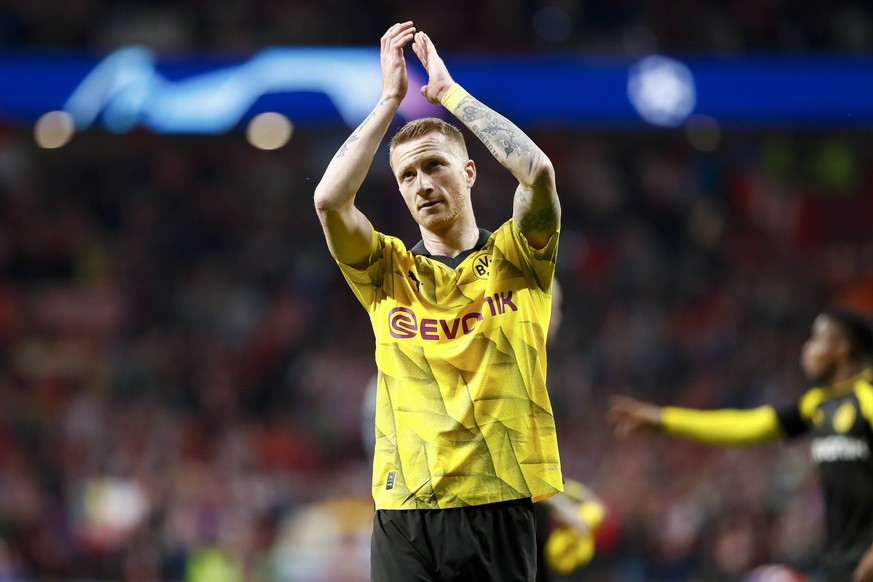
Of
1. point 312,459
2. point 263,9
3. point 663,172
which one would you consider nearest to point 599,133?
point 663,172

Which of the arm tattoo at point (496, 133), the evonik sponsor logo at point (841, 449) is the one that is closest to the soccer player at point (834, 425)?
the evonik sponsor logo at point (841, 449)

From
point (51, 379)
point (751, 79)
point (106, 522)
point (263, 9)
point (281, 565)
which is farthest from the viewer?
point (263, 9)

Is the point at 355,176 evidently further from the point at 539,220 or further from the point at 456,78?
the point at 456,78

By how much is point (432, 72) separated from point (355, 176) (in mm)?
455

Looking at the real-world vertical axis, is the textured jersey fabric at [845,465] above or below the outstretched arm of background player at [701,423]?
below

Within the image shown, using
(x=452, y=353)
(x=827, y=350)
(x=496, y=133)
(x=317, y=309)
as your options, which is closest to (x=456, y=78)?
(x=317, y=309)

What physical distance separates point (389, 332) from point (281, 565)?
8.09 meters

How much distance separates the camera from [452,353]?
3527 millimetres

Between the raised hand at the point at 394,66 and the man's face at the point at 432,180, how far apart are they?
165 mm

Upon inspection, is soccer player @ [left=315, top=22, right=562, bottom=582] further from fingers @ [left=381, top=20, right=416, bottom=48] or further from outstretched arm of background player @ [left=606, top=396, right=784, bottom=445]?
outstretched arm of background player @ [left=606, top=396, right=784, bottom=445]

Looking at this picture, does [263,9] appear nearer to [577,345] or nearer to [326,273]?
[326,273]

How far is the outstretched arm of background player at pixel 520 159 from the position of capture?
3496 mm

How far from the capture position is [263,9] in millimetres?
16719

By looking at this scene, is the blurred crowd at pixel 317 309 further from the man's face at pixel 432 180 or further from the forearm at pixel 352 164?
the forearm at pixel 352 164
